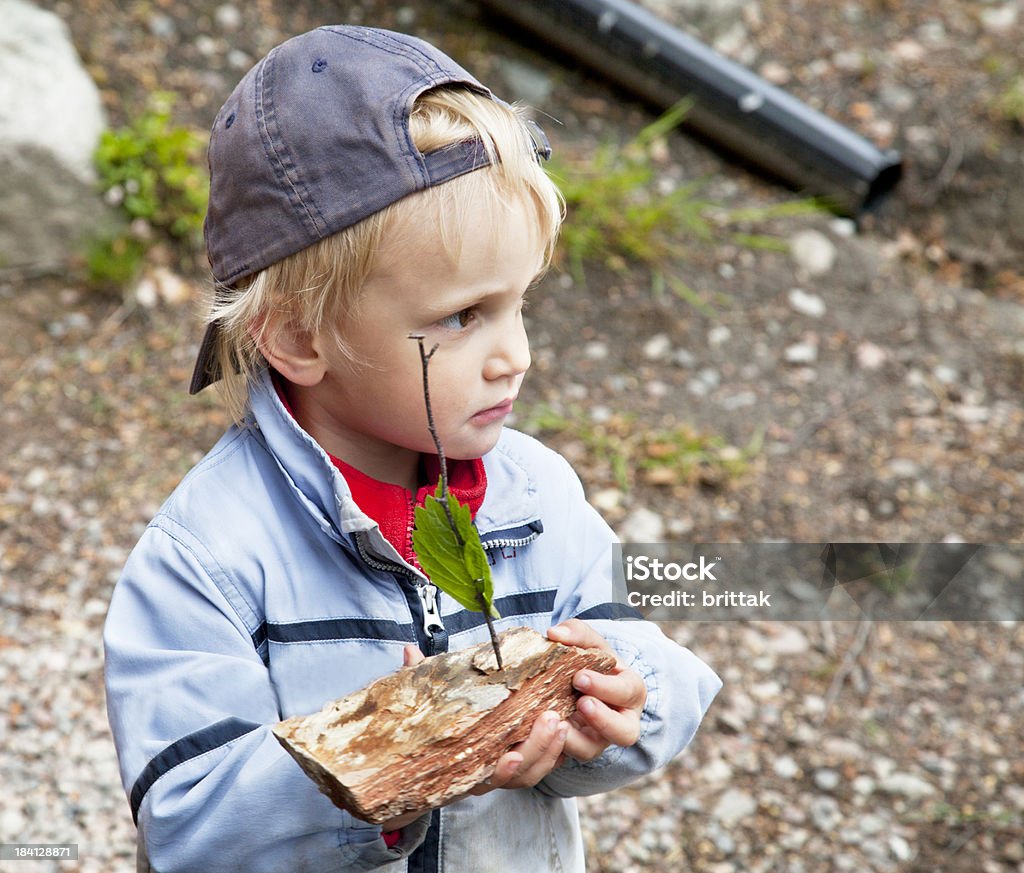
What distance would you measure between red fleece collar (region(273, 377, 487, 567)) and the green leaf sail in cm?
23

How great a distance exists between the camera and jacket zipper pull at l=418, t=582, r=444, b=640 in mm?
1705

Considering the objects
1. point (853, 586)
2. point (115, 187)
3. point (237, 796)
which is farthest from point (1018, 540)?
point (115, 187)

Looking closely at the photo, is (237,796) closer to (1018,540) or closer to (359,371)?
(359,371)

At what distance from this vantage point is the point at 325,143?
1514mm

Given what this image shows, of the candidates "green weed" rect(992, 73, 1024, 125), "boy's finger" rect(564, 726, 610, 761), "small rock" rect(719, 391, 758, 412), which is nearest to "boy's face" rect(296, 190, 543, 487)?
"boy's finger" rect(564, 726, 610, 761)

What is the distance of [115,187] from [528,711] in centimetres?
330

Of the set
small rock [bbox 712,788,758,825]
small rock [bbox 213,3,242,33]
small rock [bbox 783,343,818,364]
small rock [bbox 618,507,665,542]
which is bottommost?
small rock [bbox 712,788,758,825]

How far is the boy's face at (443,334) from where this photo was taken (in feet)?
5.07

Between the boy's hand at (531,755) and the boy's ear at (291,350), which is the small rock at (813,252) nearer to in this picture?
the boy's ear at (291,350)

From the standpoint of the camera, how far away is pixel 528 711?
59.6 inches

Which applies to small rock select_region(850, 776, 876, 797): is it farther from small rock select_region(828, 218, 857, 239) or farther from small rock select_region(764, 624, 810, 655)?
small rock select_region(828, 218, 857, 239)

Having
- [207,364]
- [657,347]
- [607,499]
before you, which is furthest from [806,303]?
[207,364]

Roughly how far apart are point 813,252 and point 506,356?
3.40 metres

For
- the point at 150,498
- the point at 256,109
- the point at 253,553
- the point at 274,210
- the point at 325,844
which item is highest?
the point at 256,109
